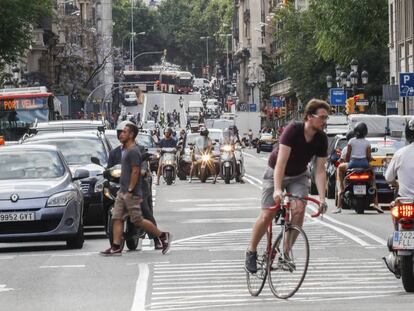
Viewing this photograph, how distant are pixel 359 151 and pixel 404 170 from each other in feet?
51.6

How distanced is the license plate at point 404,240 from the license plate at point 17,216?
776 centimetres

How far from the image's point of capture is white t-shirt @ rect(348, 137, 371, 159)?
30.5 meters

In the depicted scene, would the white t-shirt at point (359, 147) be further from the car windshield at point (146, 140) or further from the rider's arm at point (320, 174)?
the car windshield at point (146, 140)

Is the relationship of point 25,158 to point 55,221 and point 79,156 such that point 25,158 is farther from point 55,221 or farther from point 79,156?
point 79,156

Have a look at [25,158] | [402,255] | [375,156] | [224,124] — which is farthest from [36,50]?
[402,255]

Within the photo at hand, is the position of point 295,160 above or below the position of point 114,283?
above

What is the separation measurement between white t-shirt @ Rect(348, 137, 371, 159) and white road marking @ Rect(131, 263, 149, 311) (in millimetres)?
12171

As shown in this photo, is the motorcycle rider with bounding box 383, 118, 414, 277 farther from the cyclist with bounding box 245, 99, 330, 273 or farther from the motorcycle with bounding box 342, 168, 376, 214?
the motorcycle with bounding box 342, 168, 376, 214

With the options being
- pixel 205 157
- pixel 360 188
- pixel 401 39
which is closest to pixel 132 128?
pixel 360 188

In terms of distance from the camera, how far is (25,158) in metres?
22.9

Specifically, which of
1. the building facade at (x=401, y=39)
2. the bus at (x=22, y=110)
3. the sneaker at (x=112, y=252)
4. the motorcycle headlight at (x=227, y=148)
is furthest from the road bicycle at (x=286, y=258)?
the building facade at (x=401, y=39)

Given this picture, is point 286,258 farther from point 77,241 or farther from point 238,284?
point 77,241

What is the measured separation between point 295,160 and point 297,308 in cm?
158

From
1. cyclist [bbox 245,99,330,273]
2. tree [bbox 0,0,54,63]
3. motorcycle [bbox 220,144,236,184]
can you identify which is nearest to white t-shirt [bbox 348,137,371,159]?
cyclist [bbox 245,99,330,273]
